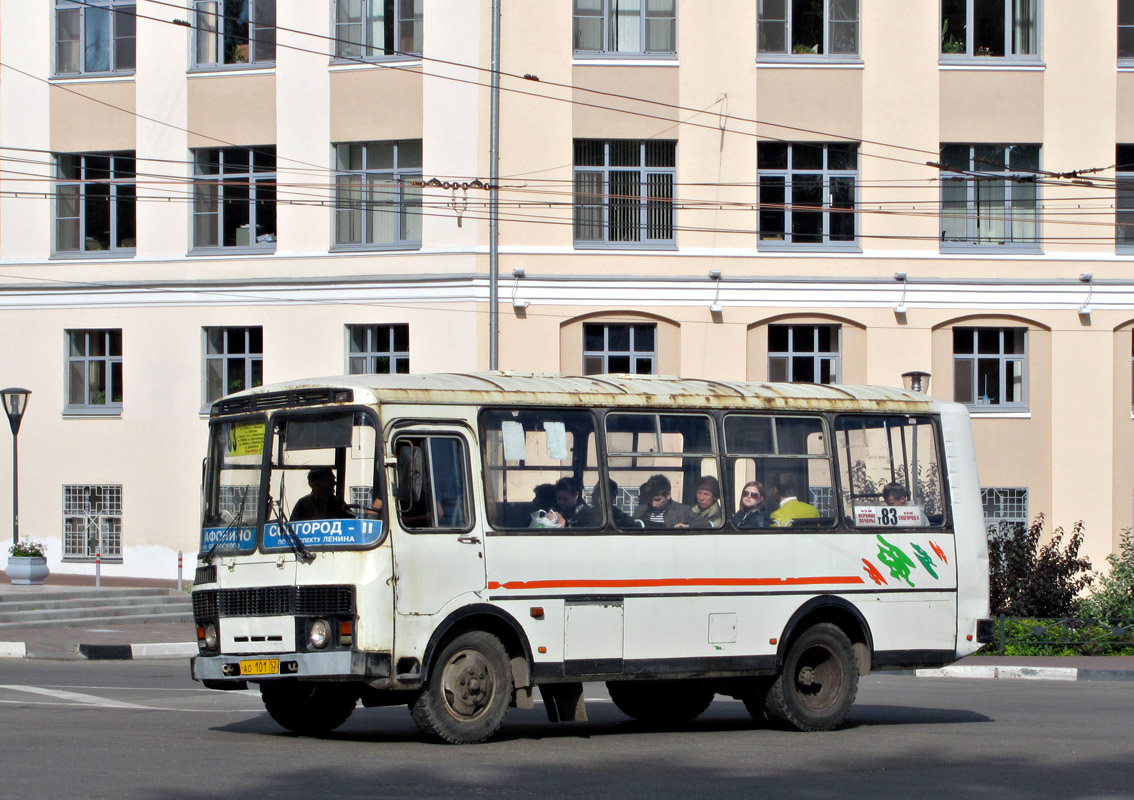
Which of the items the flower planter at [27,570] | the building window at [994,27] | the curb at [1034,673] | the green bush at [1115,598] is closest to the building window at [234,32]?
the flower planter at [27,570]

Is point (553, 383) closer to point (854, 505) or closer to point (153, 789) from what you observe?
point (854, 505)

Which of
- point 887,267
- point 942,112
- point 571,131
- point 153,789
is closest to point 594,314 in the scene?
point 571,131

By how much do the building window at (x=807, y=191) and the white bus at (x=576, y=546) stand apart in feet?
57.7

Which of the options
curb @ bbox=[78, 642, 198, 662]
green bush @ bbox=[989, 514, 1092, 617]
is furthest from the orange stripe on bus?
curb @ bbox=[78, 642, 198, 662]

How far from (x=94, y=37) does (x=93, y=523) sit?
33.3ft

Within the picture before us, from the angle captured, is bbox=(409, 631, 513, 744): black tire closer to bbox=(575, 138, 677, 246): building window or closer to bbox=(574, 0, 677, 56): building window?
bbox=(575, 138, 677, 246): building window

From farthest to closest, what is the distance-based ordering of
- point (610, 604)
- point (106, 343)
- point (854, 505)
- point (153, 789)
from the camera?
point (106, 343) < point (854, 505) < point (610, 604) < point (153, 789)

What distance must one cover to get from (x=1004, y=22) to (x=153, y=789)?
27.3 m

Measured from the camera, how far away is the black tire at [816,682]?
43.1 feet

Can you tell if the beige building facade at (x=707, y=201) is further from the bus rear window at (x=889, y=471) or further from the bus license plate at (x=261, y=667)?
the bus license plate at (x=261, y=667)

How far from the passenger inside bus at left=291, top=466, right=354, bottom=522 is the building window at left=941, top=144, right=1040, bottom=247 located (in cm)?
2266

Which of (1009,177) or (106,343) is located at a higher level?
(1009,177)

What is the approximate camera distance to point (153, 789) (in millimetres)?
9133

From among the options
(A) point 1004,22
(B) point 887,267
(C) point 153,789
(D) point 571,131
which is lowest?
(C) point 153,789
